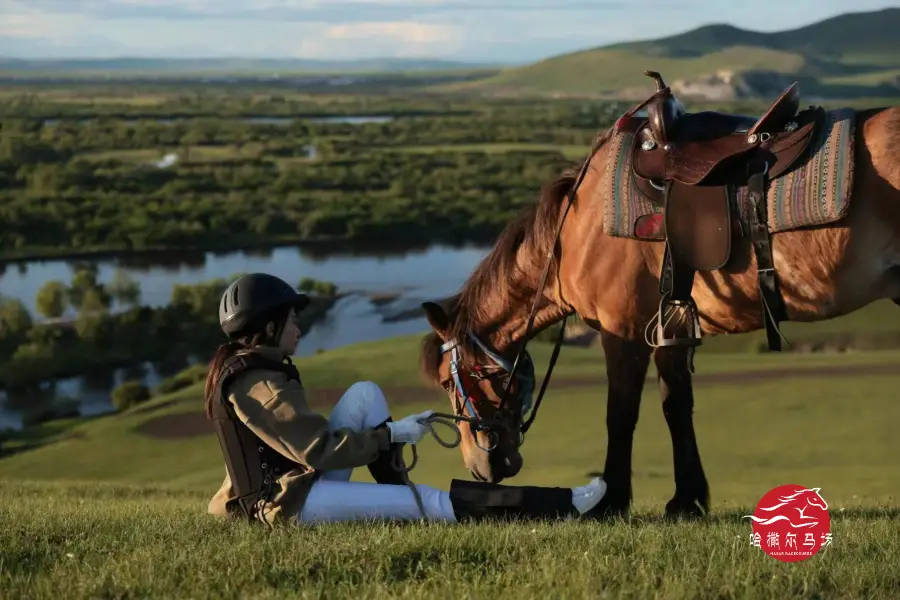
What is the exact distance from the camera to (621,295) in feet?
19.5

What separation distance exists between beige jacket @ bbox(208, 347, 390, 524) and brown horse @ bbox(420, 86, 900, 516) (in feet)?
5.33

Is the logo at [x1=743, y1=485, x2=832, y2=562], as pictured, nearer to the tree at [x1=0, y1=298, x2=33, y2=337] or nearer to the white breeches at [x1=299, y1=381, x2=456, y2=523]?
the white breeches at [x1=299, y1=381, x2=456, y2=523]

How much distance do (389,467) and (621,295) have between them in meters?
1.58

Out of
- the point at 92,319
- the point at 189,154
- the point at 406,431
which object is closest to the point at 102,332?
the point at 92,319

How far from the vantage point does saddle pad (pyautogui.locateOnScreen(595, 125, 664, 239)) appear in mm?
5801

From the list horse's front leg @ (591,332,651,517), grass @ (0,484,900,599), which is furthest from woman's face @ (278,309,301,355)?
horse's front leg @ (591,332,651,517)

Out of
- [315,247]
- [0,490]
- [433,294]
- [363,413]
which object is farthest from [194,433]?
[315,247]

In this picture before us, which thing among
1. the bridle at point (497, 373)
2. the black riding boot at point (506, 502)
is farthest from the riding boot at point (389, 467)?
the bridle at point (497, 373)

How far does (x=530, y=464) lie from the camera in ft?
57.3

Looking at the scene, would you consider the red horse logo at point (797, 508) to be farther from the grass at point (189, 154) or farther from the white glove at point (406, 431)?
the grass at point (189, 154)

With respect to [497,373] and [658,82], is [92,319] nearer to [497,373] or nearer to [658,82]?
[497,373]

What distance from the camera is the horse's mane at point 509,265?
6336 millimetres

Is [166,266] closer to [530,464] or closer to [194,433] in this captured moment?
[194,433]

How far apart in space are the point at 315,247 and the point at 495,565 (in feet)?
220
